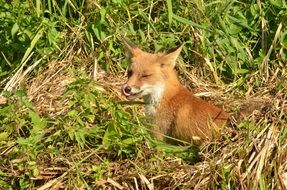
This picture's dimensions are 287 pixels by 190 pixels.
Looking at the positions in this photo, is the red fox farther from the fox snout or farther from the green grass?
the green grass

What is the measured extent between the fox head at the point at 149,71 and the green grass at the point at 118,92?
10.0 inches

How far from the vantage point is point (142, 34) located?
8.07m

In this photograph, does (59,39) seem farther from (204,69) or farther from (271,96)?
(271,96)

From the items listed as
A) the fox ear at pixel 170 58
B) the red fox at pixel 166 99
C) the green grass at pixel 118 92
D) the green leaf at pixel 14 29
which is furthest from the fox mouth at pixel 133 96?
the green leaf at pixel 14 29

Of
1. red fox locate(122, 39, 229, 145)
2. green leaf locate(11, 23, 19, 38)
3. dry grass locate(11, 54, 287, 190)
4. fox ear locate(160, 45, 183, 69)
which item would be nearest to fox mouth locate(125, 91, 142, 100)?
red fox locate(122, 39, 229, 145)

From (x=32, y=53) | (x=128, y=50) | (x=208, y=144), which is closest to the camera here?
(x=208, y=144)

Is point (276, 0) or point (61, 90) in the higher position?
point (276, 0)

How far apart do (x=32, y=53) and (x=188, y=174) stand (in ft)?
8.52

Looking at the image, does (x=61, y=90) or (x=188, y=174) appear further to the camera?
(x=61, y=90)

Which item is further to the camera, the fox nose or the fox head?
the fox head

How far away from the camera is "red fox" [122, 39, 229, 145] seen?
23.0 ft

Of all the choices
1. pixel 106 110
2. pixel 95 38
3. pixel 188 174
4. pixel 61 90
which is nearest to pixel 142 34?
pixel 95 38

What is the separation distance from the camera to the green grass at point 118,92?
622cm

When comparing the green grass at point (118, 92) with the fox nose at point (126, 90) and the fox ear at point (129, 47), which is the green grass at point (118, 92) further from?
the fox ear at point (129, 47)
